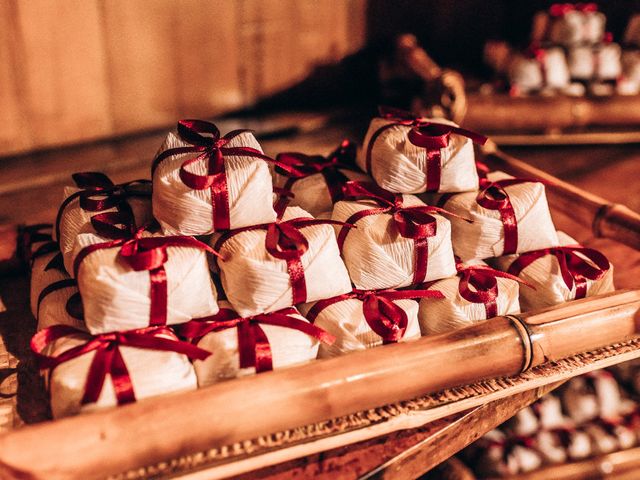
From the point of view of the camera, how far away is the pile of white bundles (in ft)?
4.04

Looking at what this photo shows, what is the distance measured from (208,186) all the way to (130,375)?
382 millimetres

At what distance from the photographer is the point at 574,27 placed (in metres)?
3.18

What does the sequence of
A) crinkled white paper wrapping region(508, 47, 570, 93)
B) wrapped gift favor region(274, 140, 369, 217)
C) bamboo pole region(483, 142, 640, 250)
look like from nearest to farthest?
wrapped gift favor region(274, 140, 369, 217) → bamboo pole region(483, 142, 640, 250) → crinkled white paper wrapping region(508, 47, 570, 93)

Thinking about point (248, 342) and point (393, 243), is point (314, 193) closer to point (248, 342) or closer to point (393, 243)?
point (393, 243)

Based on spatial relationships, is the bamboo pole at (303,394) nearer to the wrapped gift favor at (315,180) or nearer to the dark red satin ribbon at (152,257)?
the dark red satin ribbon at (152,257)

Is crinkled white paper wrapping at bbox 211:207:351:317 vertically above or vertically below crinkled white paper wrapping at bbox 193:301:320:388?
above

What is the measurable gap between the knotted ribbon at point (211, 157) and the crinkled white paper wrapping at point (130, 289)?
102mm

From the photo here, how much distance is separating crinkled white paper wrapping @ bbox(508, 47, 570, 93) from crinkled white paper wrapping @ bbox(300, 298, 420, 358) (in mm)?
2162

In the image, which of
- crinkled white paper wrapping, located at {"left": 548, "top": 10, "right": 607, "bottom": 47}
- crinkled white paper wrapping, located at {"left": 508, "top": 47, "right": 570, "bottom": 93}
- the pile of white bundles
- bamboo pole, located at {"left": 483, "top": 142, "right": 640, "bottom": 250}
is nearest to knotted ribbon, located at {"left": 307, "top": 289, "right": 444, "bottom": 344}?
the pile of white bundles

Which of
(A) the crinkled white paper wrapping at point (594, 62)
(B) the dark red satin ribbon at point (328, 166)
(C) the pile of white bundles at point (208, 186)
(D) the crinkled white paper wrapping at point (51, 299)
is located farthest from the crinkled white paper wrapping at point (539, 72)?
(D) the crinkled white paper wrapping at point (51, 299)

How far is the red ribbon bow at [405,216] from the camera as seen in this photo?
4.40 ft

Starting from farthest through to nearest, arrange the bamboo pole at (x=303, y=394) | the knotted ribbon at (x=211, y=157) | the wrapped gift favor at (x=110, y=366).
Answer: the knotted ribbon at (x=211, y=157) → the wrapped gift favor at (x=110, y=366) → the bamboo pole at (x=303, y=394)

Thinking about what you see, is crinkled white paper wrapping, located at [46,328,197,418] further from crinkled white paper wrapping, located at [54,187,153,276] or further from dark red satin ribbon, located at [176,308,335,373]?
crinkled white paper wrapping, located at [54,187,153,276]

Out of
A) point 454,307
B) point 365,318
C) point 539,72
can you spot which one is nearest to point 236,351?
point 365,318
